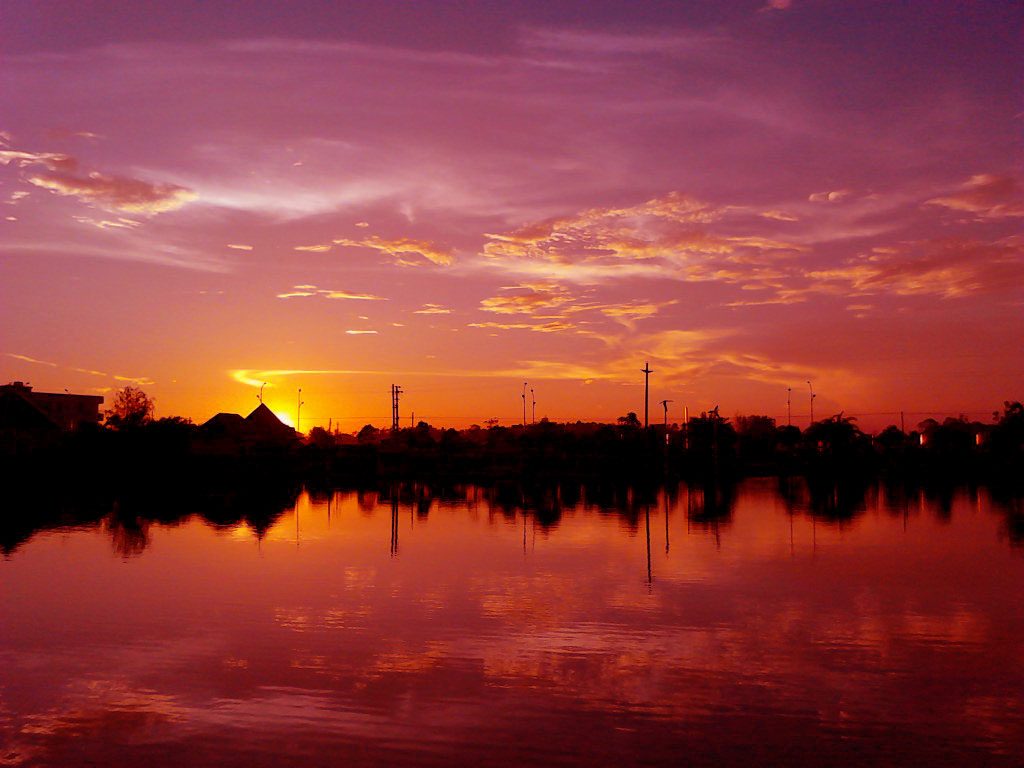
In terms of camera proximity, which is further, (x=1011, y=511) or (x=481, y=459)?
(x=481, y=459)

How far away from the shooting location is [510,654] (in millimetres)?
16703

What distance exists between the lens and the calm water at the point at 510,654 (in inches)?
477

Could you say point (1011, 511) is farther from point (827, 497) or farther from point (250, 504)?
point (250, 504)

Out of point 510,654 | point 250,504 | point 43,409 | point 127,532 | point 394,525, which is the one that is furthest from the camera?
point 43,409

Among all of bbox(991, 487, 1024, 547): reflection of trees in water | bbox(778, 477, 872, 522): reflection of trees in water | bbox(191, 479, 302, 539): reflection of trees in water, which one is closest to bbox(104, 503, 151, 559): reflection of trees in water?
bbox(191, 479, 302, 539): reflection of trees in water

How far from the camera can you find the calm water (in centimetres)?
1212

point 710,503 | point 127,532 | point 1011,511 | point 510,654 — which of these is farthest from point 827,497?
point 510,654

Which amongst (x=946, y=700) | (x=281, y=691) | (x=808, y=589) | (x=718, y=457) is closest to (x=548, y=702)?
(x=281, y=691)

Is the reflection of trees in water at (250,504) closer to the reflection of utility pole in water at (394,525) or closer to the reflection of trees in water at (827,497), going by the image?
the reflection of utility pole in water at (394,525)

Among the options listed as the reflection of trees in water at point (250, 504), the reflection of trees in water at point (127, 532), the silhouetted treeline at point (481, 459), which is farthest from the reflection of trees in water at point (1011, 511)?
the reflection of trees in water at point (127, 532)

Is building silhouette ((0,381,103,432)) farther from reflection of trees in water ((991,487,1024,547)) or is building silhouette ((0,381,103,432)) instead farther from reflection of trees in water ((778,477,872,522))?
reflection of trees in water ((991,487,1024,547))

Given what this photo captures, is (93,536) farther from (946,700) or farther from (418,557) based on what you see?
(946,700)

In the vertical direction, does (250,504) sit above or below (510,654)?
above

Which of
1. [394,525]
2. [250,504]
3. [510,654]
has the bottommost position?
[510,654]
